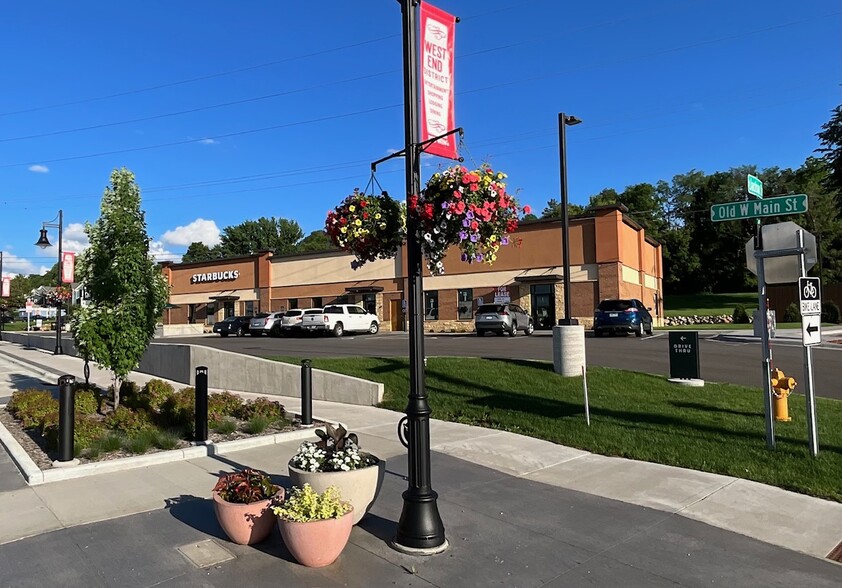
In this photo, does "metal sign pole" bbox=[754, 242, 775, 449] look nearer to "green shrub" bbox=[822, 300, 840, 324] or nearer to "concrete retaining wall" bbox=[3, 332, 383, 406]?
"concrete retaining wall" bbox=[3, 332, 383, 406]

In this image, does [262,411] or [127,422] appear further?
[262,411]

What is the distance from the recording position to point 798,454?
7168mm

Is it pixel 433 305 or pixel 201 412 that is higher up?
pixel 433 305

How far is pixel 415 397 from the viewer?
4.77 meters

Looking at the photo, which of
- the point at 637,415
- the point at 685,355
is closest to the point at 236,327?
the point at 685,355

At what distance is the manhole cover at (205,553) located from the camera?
432cm

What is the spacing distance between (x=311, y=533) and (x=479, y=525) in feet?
5.41

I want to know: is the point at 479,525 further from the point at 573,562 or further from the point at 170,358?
the point at 170,358

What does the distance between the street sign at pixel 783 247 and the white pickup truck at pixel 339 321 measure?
27636mm

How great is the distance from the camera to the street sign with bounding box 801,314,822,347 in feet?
23.0

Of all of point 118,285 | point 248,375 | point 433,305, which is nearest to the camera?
point 118,285

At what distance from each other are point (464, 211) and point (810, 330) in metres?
5.03

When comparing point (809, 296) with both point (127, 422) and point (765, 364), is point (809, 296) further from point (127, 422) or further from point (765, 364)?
point (127, 422)

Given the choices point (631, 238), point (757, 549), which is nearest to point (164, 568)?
point (757, 549)
